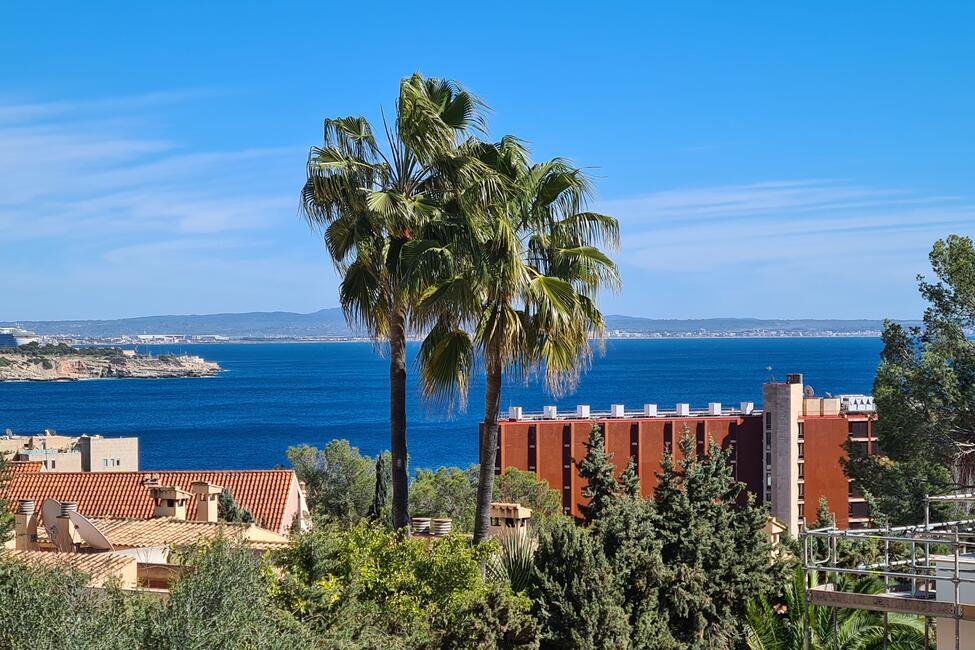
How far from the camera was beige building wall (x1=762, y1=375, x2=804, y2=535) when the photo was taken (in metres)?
78.6

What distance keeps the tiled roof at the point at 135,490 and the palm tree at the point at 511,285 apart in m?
14.3

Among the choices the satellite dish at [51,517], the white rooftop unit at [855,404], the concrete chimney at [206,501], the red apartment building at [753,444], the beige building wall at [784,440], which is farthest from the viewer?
the white rooftop unit at [855,404]

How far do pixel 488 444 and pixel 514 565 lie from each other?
1728 millimetres

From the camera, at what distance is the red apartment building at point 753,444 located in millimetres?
76938

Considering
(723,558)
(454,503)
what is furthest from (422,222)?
(454,503)

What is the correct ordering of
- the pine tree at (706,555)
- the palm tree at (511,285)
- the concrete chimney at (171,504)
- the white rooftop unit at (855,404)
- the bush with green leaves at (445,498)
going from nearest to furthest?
1. the palm tree at (511,285)
2. the pine tree at (706,555)
3. the concrete chimney at (171,504)
4. the bush with green leaves at (445,498)
5. the white rooftop unit at (855,404)

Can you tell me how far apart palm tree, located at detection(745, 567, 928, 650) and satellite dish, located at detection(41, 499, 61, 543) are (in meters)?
11.3

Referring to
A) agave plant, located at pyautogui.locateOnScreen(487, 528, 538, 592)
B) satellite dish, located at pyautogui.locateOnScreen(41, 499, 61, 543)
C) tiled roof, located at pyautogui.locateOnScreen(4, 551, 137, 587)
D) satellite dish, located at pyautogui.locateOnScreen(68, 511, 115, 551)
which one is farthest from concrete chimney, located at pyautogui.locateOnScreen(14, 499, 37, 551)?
agave plant, located at pyautogui.locateOnScreen(487, 528, 538, 592)

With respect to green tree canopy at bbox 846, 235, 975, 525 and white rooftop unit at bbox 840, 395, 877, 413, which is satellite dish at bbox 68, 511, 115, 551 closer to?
green tree canopy at bbox 846, 235, 975, 525

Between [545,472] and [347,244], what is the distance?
62614 millimetres

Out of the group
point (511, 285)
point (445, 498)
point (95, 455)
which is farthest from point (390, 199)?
point (95, 455)

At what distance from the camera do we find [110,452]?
61.6 m

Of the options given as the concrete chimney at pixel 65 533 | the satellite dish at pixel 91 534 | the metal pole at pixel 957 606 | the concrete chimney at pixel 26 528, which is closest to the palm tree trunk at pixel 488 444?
the metal pole at pixel 957 606

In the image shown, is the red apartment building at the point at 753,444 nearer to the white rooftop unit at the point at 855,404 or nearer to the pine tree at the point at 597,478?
the white rooftop unit at the point at 855,404
